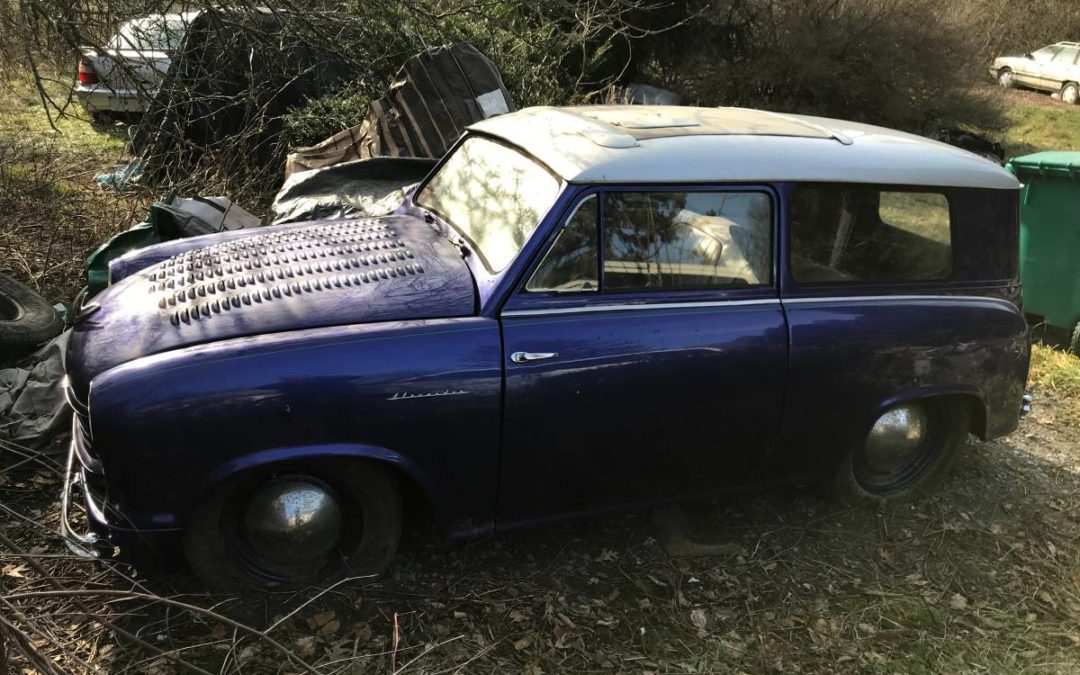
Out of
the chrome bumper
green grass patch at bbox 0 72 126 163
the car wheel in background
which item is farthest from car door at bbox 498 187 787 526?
the car wheel in background

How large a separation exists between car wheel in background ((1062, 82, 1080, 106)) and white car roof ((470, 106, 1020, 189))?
22.3 m

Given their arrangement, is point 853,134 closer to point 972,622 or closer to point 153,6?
point 972,622

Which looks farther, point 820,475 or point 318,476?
point 820,475

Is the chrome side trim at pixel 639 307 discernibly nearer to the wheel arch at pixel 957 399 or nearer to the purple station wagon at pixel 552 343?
the purple station wagon at pixel 552 343

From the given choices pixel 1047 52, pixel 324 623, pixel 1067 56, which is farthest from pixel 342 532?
pixel 1047 52

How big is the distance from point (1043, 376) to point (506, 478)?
14.7ft

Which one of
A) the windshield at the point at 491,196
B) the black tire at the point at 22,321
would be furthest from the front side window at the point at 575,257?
the black tire at the point at 22,321

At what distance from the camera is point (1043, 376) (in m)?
5.63

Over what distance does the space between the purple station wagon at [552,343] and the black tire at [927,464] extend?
0.03 metres

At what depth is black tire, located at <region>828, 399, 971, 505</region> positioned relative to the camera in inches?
153

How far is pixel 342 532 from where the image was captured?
3.14m

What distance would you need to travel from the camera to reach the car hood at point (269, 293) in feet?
9.36

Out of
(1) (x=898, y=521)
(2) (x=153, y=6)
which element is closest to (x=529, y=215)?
(1) (x=898, y=521)

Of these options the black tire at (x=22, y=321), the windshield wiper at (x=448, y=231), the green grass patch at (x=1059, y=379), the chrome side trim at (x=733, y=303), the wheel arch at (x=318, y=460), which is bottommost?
the green grass patch at (x=1059, y=379)
